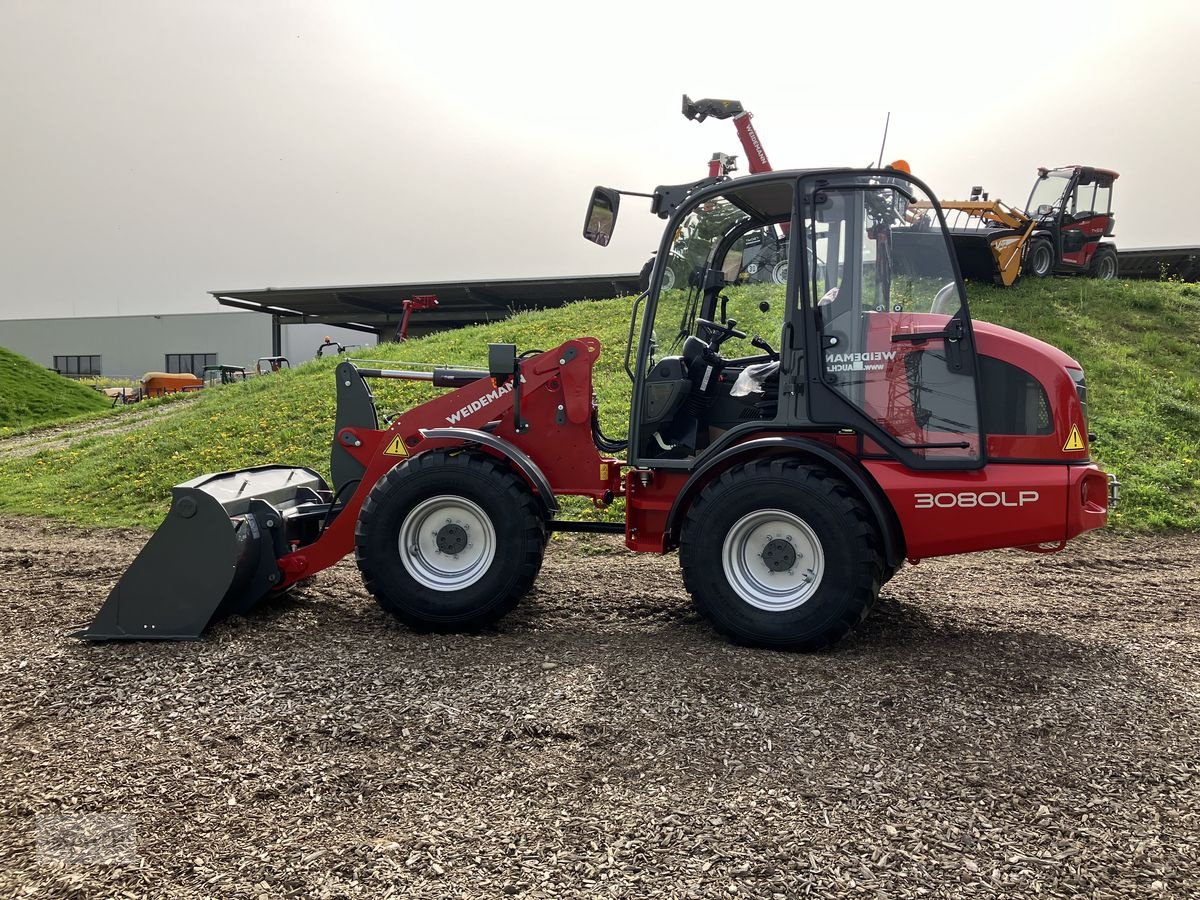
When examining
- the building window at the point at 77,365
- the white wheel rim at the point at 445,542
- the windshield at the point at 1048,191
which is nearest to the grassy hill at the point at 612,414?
the windshield at the point at 1048,191

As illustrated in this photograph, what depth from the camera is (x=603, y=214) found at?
5.39 meters

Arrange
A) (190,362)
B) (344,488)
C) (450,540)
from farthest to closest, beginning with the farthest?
(190,362), (344,488), (450,540)

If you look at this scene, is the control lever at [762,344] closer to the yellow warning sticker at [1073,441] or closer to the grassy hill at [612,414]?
the yellow warning sticker at [1073,441]

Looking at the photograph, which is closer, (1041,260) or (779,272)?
(779,272)

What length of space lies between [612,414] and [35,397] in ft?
68.0

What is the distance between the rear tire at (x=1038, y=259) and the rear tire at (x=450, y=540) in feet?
49.9

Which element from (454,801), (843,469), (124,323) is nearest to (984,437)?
(843,469)

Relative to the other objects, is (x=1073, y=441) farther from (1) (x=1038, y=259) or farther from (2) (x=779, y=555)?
(1) (x=1038, y=259)

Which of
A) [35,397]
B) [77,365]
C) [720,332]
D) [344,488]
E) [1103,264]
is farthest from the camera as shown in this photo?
[77,365]

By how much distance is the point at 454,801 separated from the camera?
3.42 meters

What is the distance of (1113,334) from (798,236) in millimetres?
12036

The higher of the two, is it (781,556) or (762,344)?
(762,344)

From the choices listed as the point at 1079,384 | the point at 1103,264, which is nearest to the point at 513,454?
the point at 1079,384

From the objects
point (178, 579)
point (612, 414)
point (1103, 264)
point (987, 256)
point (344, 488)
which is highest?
point (1103, 264)
